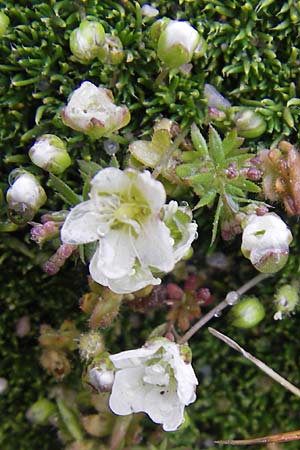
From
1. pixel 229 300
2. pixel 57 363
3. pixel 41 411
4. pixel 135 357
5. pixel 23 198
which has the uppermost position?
pixel 23 198

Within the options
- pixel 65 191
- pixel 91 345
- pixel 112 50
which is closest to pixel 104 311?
pixel 91 345

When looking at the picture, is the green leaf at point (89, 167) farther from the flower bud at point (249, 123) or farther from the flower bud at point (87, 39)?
the flower bud at point (249, 123)

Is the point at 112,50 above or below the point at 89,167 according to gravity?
above

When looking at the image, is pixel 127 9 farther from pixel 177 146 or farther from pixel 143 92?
pixel 177 146

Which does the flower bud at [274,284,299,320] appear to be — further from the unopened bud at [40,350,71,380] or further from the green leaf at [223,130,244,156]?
the unopened bud at [40,350,71,380]

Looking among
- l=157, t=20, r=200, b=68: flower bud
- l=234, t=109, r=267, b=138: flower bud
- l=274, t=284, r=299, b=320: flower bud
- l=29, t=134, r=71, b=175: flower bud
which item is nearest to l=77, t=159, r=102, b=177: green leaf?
l=29, t=134, r=71, b=175: flower bud

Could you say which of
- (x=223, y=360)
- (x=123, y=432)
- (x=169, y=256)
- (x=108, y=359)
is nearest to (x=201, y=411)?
(x=223, y=360)

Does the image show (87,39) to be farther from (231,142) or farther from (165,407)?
(165,407)
